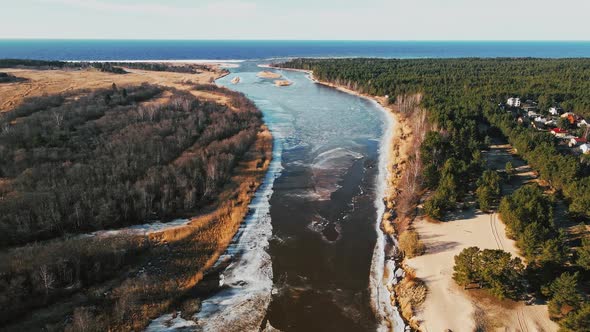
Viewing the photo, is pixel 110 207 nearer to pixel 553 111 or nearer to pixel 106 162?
pixel 106 162

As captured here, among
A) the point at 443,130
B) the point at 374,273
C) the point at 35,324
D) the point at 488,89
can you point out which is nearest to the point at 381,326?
the point at 374,273

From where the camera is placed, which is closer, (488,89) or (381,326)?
(381,326)

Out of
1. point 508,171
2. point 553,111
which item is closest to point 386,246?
point 508,171

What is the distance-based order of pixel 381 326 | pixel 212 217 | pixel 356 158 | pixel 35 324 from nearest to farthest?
pixel 35 324
pixel 381 326
pixel 212 217
pixel 356 158

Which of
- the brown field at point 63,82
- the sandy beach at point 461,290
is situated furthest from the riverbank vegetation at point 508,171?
the brown field at point 63,82

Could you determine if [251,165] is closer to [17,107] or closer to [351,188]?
[351,188]

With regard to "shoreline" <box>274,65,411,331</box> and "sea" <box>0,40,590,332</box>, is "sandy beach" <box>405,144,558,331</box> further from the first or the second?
"sea" <box>0,40,590,332</box>

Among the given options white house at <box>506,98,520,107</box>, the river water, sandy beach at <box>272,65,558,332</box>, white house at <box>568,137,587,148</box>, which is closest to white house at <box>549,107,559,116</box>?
white house at <box>506,98,520,107</box>
